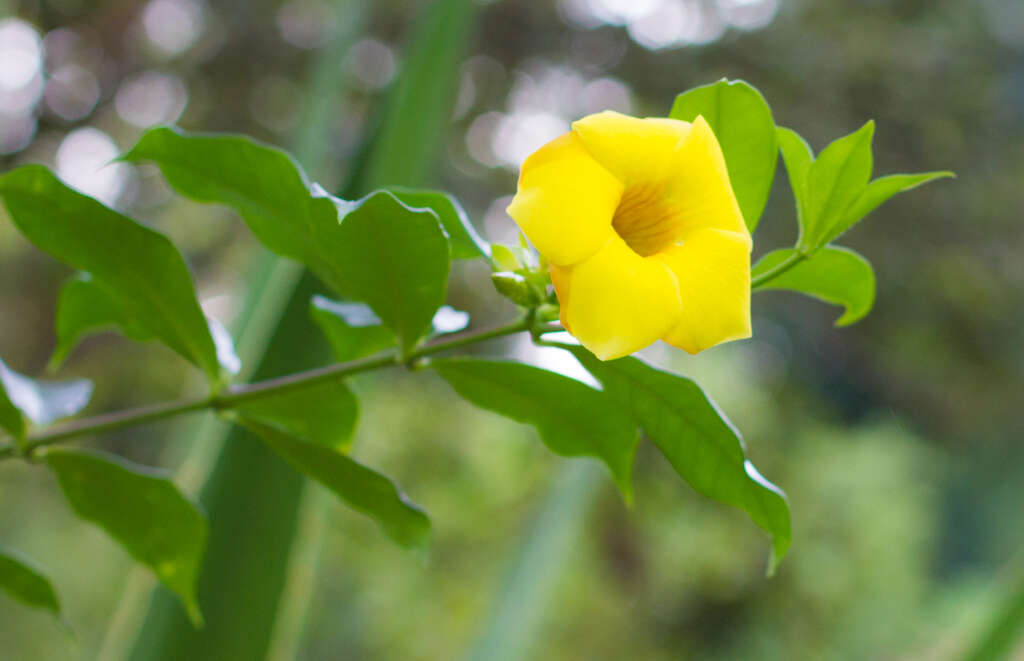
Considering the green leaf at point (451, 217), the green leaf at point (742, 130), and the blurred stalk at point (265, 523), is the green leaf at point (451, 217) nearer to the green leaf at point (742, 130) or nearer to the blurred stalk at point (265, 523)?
the green leaf at point (742, 130)

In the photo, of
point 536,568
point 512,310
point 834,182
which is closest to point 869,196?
point 834,182

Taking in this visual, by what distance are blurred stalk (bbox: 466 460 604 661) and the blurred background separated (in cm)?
49

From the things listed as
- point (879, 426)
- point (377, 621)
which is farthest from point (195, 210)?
point (879, 426)

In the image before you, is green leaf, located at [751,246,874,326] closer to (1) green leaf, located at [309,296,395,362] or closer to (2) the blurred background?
(1) green leaf, located at [309,296,395,362]

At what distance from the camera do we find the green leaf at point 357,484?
207mm

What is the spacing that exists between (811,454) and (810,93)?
127cm

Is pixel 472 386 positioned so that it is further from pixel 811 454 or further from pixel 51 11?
pixel 811 454

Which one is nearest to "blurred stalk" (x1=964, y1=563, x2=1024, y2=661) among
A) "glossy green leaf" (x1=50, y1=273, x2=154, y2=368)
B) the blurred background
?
"glossy green leaf" (x1=50, y1=273, x2=154, y2=368)

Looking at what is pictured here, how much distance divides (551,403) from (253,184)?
9cm

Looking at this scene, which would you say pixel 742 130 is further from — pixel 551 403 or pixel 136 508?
pixel 136 508

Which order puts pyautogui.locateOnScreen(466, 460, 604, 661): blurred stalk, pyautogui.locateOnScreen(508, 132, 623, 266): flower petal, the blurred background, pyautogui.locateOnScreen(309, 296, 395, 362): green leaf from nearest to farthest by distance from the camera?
pyautogui.locateOnScreen(508, 132, 623, 266): flower petal, pyautogui.locateOnScreen(309, 296, 395, 362): green leaf, pyautogui.locateOnScreen(466, 460, 604, 661): blurred stalk, the blurred background

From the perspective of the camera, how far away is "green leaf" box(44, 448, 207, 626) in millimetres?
226

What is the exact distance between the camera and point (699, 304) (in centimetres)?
15

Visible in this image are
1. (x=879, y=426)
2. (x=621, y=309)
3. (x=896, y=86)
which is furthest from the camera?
(x=879, y=426)
